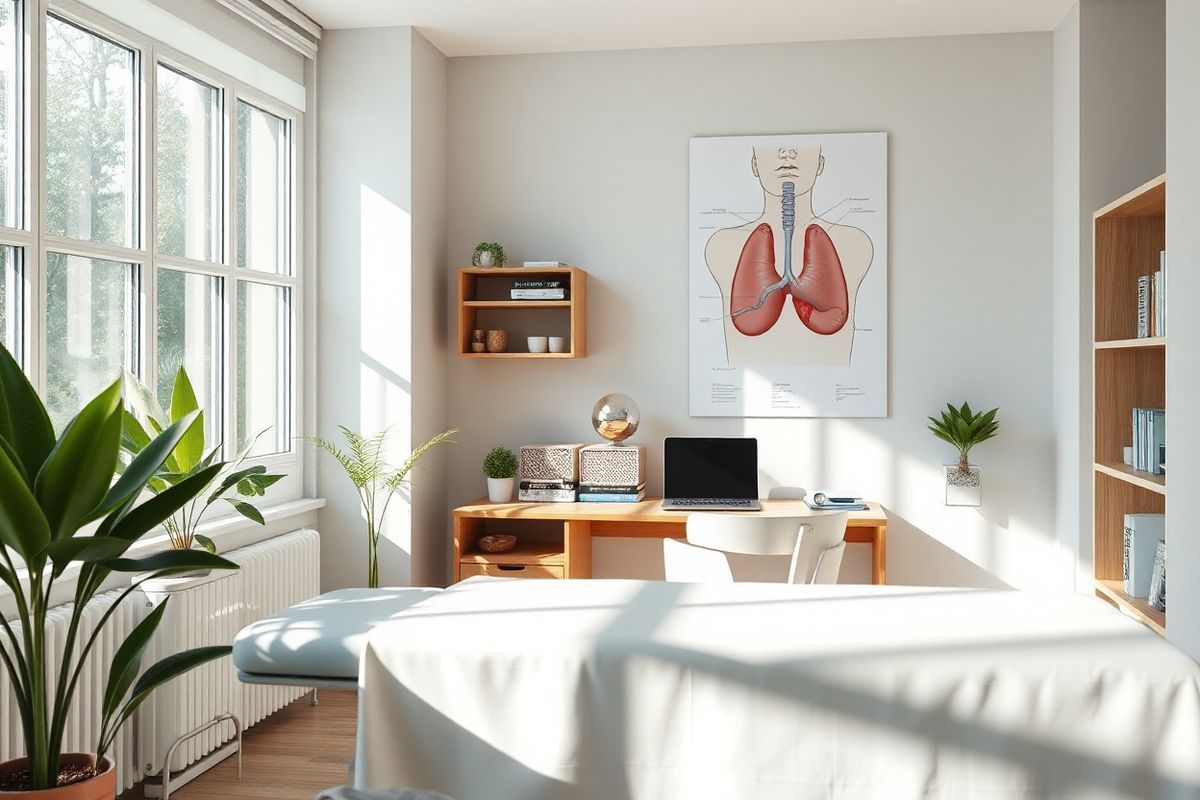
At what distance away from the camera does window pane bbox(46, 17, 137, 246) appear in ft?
9.43

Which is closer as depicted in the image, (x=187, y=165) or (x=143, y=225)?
(x=143, y=225)

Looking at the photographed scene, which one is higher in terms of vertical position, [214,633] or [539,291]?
[539,291]

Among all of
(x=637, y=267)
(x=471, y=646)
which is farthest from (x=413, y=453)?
(x=471, y=646)

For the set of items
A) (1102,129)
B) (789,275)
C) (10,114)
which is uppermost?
(1102,129)

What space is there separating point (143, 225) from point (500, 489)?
5.67 feet

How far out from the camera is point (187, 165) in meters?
3.53

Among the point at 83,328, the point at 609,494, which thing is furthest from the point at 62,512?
the point at 609,494

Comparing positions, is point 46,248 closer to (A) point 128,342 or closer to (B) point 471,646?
(A) point 128,342

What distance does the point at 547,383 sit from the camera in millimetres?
4535

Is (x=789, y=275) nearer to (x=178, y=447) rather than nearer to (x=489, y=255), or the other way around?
(x=489, y=255)

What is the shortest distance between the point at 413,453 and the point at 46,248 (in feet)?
5.54

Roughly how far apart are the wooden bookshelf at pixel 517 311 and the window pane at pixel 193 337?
102 cm

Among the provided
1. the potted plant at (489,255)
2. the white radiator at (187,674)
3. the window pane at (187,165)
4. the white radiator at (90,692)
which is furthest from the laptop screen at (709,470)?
the white radiator at (90,692)

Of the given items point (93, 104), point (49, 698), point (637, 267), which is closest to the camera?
point (49, 698)
